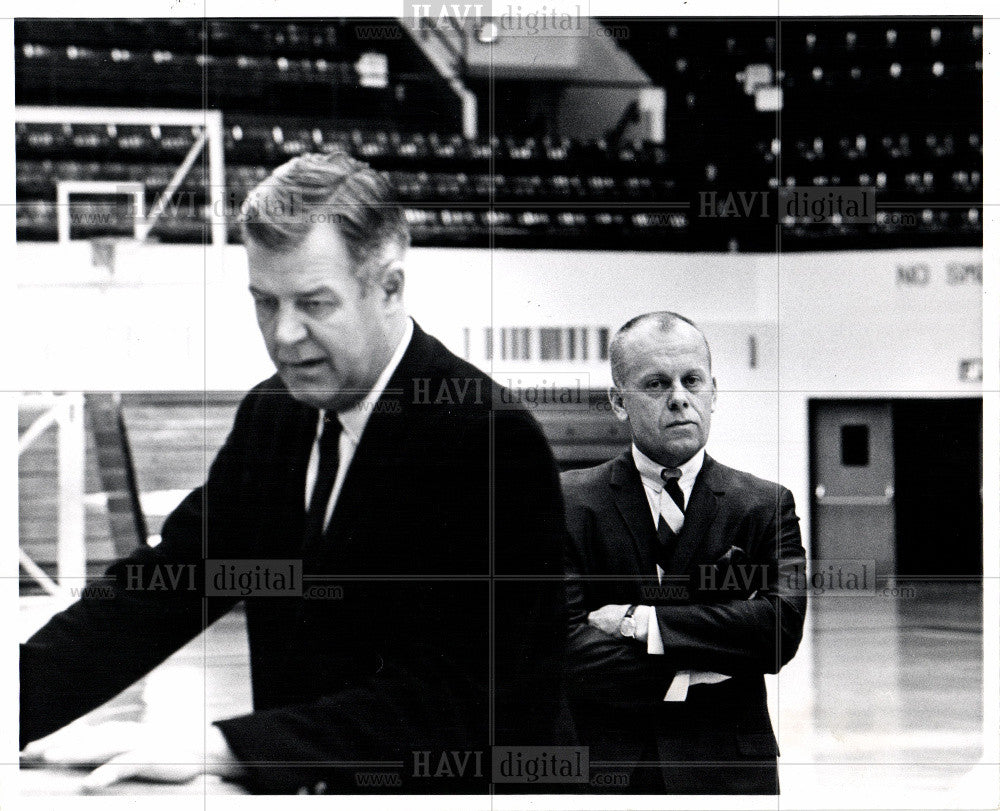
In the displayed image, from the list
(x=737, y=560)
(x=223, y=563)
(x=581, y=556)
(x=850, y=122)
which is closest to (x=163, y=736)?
(x=223, y=563)

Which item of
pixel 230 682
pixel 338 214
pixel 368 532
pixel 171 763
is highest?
pixel 338 214

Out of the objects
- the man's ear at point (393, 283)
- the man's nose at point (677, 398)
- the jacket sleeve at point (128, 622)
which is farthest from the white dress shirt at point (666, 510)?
the jacket sleeve at point (128, 622)

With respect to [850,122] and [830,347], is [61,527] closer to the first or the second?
[830,347]

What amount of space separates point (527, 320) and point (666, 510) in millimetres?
603

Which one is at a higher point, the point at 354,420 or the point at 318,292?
the point at 318,292

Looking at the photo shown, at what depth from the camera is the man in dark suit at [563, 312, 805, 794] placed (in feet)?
10.9

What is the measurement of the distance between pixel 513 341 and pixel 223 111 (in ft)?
8.68

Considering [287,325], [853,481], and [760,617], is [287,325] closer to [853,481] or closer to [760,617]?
[760,617]

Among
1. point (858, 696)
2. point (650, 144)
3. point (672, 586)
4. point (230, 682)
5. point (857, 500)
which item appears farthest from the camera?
point (858, 696)

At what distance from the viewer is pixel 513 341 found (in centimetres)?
344

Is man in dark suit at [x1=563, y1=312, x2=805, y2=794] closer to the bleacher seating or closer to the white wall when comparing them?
the white wall

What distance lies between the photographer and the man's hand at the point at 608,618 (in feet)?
10.9

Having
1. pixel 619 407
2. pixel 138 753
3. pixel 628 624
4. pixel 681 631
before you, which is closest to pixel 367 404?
pixel 619 407

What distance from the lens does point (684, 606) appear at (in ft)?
10.9
